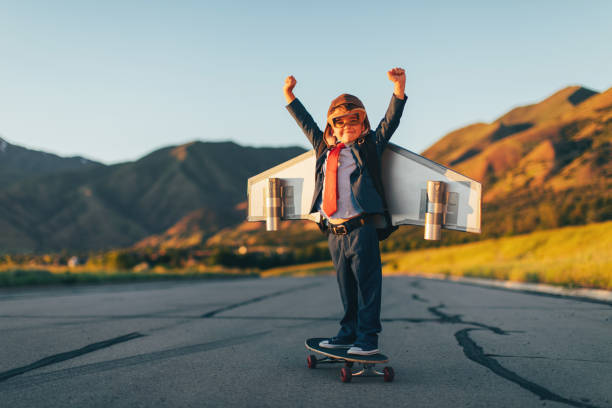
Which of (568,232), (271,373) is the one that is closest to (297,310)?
(271,373)

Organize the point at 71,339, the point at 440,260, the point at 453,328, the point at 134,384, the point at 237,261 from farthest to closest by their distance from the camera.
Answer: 1. the point at 237,261
2. the point at 440,260
3. the point at 453,328
4. the point at 71,339
5. the point at 134,384

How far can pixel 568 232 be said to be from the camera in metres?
52.1

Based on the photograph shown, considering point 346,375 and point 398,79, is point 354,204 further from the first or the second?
point 346,375

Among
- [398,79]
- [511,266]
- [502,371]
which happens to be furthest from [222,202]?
[502,371]

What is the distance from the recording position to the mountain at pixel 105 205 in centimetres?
11800

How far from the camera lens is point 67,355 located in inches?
172

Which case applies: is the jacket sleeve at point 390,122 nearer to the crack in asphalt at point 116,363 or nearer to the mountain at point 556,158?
the crack in asphalt at point 116,363

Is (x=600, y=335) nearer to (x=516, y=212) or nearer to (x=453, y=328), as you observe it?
(x=453, y=328)

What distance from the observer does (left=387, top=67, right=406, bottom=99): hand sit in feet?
12.5

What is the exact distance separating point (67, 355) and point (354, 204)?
2.79m

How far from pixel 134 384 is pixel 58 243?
12571 centimetres

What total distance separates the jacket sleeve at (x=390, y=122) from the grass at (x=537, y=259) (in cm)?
916

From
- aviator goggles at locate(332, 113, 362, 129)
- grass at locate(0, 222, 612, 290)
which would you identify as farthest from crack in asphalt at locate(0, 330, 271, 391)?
grass at locate(0, 222, 612, 290)

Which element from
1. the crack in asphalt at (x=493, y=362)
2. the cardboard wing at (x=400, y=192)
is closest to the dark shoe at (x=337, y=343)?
the cardboard wing at (x=400, y=192)
